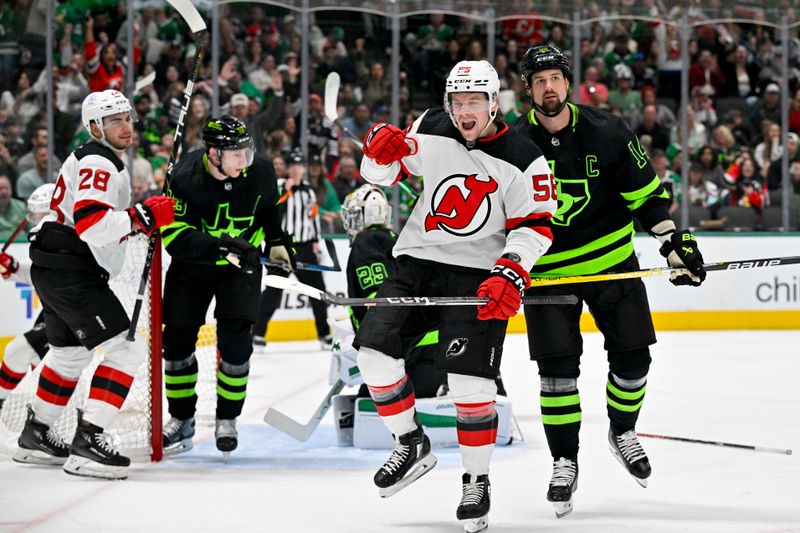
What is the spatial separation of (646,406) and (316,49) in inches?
171

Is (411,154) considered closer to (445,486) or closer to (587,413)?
(445,486)

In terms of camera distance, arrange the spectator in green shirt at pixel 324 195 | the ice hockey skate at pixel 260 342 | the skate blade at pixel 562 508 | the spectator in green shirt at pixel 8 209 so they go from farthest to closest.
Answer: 1. the spectator in green shirt at pixel 324 195
2. the ice hockey skate at pixel 260 342
3. the spectator in green shirt at pixel 8 209
4. the skate blade at pixel 562 508

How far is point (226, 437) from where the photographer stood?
3789 millimetres

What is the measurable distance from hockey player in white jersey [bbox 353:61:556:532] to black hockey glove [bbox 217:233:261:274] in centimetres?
83

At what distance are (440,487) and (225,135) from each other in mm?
1261

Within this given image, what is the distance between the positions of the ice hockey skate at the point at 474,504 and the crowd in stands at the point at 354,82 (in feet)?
15.9

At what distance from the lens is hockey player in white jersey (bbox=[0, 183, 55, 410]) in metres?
4.28

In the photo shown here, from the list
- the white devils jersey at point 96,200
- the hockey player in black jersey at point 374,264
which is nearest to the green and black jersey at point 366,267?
the hockey player in black jersey at point 374,264

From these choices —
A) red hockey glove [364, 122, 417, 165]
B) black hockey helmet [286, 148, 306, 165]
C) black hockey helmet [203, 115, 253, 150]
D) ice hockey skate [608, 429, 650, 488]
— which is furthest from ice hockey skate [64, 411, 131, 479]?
black hockey helmet [286, 148, 306, 165]

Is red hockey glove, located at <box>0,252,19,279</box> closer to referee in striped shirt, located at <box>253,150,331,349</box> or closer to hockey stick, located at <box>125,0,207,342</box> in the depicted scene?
hockey stick, located at <box>125,0,207,342</box>

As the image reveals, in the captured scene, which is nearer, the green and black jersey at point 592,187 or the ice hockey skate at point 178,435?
the green and black jersey at point 592,187

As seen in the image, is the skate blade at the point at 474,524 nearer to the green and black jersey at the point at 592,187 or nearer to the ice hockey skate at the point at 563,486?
the ice hockey skate at the point at 563,486

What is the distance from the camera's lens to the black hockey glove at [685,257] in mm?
3074

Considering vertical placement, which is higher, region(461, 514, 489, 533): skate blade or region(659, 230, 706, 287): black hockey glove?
region(659, 230, 706, 287): black hockey glove
